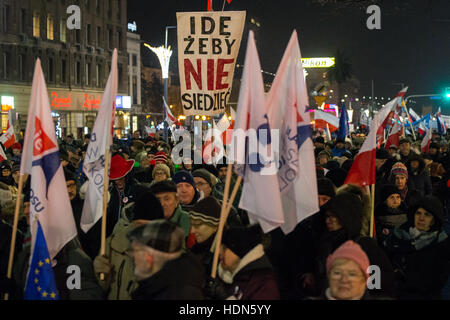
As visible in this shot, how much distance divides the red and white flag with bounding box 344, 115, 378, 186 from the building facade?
32.0 metres

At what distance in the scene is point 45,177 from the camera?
5.07 metres

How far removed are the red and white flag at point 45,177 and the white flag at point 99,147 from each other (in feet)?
1.09

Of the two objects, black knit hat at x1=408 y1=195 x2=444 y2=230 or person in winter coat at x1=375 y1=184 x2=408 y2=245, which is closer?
black knit hat at x1=408 y1=195 x2=444 y2=230

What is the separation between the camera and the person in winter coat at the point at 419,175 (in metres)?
9.98

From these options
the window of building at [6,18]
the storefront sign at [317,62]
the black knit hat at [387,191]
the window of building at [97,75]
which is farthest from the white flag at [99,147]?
the storefront sign at [317,62]

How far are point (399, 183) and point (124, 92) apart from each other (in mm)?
52604

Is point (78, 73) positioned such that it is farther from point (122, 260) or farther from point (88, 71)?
point (122, 260)

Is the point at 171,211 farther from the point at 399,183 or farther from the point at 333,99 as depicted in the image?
the point at 333,99

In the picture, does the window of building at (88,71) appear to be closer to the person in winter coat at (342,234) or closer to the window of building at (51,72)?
the window of building at (51,72)

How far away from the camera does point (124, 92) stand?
59.3 m

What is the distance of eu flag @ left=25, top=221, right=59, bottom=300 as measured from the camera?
4395 mm

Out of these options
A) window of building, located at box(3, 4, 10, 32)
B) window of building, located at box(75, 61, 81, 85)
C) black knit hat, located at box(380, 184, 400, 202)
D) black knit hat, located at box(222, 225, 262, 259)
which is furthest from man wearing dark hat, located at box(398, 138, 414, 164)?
window of building, located at box(75, 61, 81, 85)

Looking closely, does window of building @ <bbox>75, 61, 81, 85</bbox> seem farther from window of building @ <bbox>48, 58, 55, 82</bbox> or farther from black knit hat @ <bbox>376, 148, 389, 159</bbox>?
black knit hat @ <bbox>376, 148, 389, 159</bbox>
